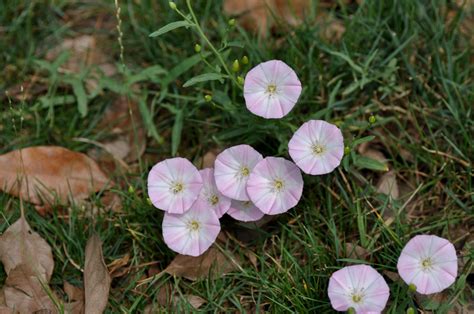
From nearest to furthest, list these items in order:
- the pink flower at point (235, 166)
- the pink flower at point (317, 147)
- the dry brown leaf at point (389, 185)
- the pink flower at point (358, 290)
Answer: the pink flower at point (358, 290), the pink flower at point (317, 147), the pink flower at point (235, 166), the dry brown leaf at point (389, 185)

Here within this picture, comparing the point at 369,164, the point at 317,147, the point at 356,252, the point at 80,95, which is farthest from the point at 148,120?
the point at 356,252

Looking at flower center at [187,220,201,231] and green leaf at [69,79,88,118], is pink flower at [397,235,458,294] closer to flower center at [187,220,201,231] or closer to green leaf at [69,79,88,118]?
flower center at [187,220,201,231]

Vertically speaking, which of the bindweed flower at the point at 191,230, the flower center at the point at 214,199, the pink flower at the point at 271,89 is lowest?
the bindweed flower at the point at 191,230

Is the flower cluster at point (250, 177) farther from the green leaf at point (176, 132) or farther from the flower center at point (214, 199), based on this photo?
the green leaf at point (176, 132)

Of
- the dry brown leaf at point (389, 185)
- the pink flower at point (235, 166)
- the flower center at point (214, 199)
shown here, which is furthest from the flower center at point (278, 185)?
the dry brown leaf at point (389, 185)

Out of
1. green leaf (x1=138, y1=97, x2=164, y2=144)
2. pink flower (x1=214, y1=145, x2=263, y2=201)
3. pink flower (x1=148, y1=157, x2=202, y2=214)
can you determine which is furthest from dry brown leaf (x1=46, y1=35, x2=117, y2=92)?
pink flower (x1=214, y1=145, x2=263, y2=201)

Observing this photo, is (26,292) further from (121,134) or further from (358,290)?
(358,290)
